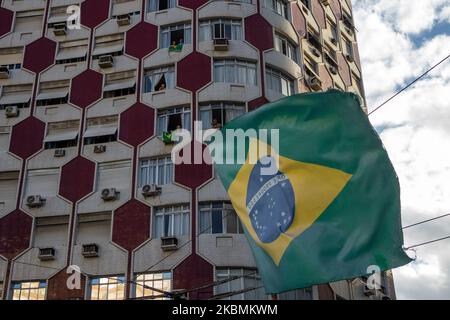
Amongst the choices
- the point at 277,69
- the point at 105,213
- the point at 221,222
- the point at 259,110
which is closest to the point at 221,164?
the point at 259,110

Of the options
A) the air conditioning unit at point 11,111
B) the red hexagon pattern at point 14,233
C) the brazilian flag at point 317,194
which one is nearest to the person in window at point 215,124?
the red hexagon pattern at point 14,233

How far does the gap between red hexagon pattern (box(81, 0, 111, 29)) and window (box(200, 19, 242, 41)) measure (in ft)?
17.0

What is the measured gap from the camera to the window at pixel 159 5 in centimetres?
2814

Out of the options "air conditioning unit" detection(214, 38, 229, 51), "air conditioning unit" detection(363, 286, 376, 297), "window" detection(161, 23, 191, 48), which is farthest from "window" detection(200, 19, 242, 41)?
"air conditioning unit" detection(363, 286, 376, 297)

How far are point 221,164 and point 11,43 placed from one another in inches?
802

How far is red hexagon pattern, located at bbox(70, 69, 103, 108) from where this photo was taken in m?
26.5

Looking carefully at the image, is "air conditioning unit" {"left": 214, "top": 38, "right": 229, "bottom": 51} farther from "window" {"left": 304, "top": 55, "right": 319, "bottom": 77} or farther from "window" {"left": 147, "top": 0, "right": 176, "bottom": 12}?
"window" {"left": 304, "top": 55, "right": 319, "bottom": 77}

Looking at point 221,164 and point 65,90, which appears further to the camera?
point 65,90

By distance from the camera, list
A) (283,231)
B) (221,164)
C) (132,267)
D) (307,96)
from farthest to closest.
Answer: (132,267)
(221,164)
(307,96)
(283,231)

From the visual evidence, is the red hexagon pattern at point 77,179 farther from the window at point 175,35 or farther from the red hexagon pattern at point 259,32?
the red hexagon pattern at point 259,32

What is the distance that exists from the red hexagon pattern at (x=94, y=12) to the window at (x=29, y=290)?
41.8 feet

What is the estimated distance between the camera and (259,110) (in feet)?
38.3
